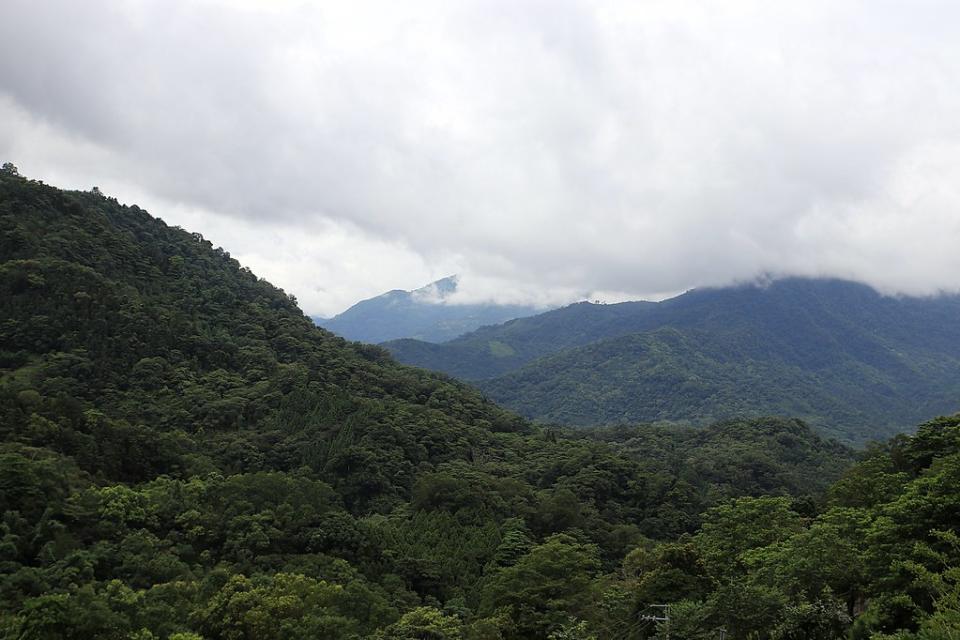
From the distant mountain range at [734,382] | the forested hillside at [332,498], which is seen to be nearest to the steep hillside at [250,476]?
the forested hillside at [332,498]

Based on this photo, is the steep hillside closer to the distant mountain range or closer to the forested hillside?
the forested hillside

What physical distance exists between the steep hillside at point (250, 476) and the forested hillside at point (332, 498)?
16cm

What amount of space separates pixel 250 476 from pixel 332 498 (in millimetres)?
5499

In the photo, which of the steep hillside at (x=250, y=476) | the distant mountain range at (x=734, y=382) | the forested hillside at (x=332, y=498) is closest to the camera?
the forested hillside at (x=332, y=498)

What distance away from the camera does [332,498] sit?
42.3 meters

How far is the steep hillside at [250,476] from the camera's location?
2616cm

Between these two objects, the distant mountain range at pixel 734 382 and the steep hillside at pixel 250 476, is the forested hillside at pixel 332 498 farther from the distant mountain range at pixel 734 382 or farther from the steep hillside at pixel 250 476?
the distant mountain range at pixel 734 382

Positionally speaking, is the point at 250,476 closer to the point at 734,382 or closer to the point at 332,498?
the point at 332,498

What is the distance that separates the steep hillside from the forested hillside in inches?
6.4

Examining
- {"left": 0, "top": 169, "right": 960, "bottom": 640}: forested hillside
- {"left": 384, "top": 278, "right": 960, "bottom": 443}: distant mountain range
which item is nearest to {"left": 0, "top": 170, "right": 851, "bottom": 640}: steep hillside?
{"left": 0, "top": 169, "right": 960, "bottom": 640}: forested hillside

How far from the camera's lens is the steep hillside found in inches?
1030

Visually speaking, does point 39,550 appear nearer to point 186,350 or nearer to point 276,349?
point 186,350

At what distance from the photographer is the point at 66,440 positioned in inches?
1506

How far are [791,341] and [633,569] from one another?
611 feet
